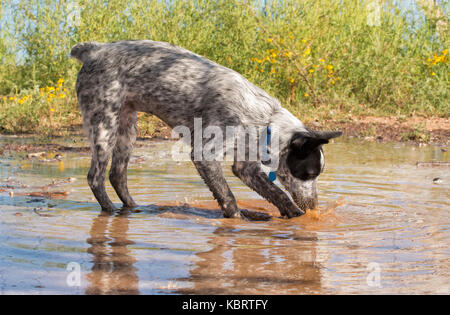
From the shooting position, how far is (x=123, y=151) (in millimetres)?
5988

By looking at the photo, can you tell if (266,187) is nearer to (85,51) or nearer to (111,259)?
(111,259)

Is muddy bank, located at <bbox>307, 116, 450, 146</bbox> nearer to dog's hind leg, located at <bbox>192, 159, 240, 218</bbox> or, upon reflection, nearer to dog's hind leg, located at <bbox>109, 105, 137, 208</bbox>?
dog's hind leg, located at <bbox>109, 105, 137, 208</bbox>

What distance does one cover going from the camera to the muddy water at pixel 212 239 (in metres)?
3.20

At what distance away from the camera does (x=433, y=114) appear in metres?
11.6

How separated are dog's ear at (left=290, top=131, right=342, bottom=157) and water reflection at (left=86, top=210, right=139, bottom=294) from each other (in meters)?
1.45

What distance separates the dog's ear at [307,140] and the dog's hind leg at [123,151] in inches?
63.1

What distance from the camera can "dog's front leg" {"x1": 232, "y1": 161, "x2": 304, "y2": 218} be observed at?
5.26 metres

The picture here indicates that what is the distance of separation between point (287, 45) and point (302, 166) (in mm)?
6469

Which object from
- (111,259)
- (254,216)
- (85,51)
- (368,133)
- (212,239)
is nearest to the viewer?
(111,259)

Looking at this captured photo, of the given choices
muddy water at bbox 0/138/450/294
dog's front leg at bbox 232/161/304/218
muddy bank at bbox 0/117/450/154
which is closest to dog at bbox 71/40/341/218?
Result: dog's front leg at bbox 232/161/304/218

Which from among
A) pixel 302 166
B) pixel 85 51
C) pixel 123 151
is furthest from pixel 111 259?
pixel 85 51

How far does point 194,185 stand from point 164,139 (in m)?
3.32
